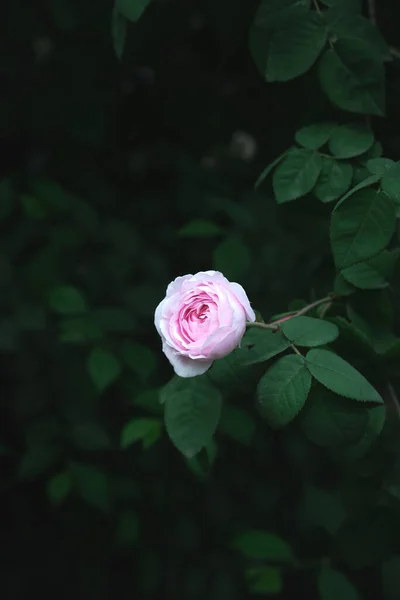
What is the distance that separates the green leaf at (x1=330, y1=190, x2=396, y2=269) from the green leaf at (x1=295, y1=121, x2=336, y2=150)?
0.21m

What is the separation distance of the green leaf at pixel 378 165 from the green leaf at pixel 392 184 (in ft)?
0.10

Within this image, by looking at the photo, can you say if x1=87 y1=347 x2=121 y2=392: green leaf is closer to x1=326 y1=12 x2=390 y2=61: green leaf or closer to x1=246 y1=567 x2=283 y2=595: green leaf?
x1=246 y1=567 x2=283 y2=595: green leaf

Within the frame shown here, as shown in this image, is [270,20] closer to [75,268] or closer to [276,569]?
[75,268]

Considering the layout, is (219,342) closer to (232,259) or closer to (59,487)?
(232,259)

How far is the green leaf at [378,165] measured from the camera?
3.26ft

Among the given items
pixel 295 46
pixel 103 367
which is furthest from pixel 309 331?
pixel 103 367

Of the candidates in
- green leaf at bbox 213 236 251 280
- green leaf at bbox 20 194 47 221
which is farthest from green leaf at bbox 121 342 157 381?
green leaf at bbox 20 194 47 221

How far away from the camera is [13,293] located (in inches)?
65.1

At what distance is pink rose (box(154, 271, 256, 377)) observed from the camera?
0.86 meters

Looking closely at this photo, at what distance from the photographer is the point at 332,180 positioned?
1092mm

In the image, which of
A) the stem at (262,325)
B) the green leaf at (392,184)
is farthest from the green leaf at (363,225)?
the stem at (262,325)

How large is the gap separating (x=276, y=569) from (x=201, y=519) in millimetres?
332

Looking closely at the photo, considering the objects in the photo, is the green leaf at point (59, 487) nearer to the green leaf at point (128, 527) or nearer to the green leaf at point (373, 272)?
the green leaf at point (128, 527)

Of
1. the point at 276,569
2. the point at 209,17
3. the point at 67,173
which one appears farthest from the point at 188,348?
the point at 67,173
